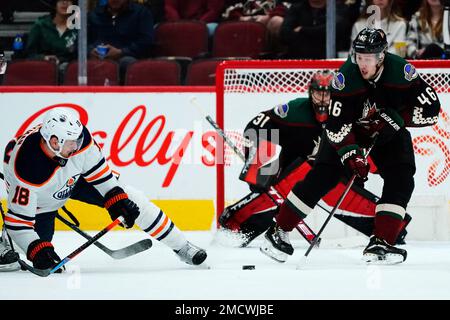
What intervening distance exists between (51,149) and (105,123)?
64.9 inches

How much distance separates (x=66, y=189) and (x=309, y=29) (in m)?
2.02

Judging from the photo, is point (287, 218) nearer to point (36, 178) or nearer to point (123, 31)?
point (36, 178)

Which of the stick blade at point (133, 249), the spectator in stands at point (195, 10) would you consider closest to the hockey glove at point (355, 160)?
the stick blade at point (133, 249)

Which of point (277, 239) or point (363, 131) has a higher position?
point (363, 131)

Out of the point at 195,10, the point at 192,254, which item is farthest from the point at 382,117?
the point at 195,10

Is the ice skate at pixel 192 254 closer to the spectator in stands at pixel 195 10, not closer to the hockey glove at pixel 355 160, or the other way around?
the hockey glove at pixel 355 160

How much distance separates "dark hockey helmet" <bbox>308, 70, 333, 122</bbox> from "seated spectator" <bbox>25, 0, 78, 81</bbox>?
4.92 feet

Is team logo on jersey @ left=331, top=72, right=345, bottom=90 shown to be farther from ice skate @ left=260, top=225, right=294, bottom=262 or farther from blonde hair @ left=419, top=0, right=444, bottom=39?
blonde hair @ left=419, top=0, right=444, bottom=39

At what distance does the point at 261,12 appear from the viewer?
6398mm

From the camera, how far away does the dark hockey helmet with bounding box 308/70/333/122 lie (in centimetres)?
532

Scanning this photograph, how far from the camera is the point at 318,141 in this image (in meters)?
5.46

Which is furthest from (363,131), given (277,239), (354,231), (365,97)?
(354,231)
